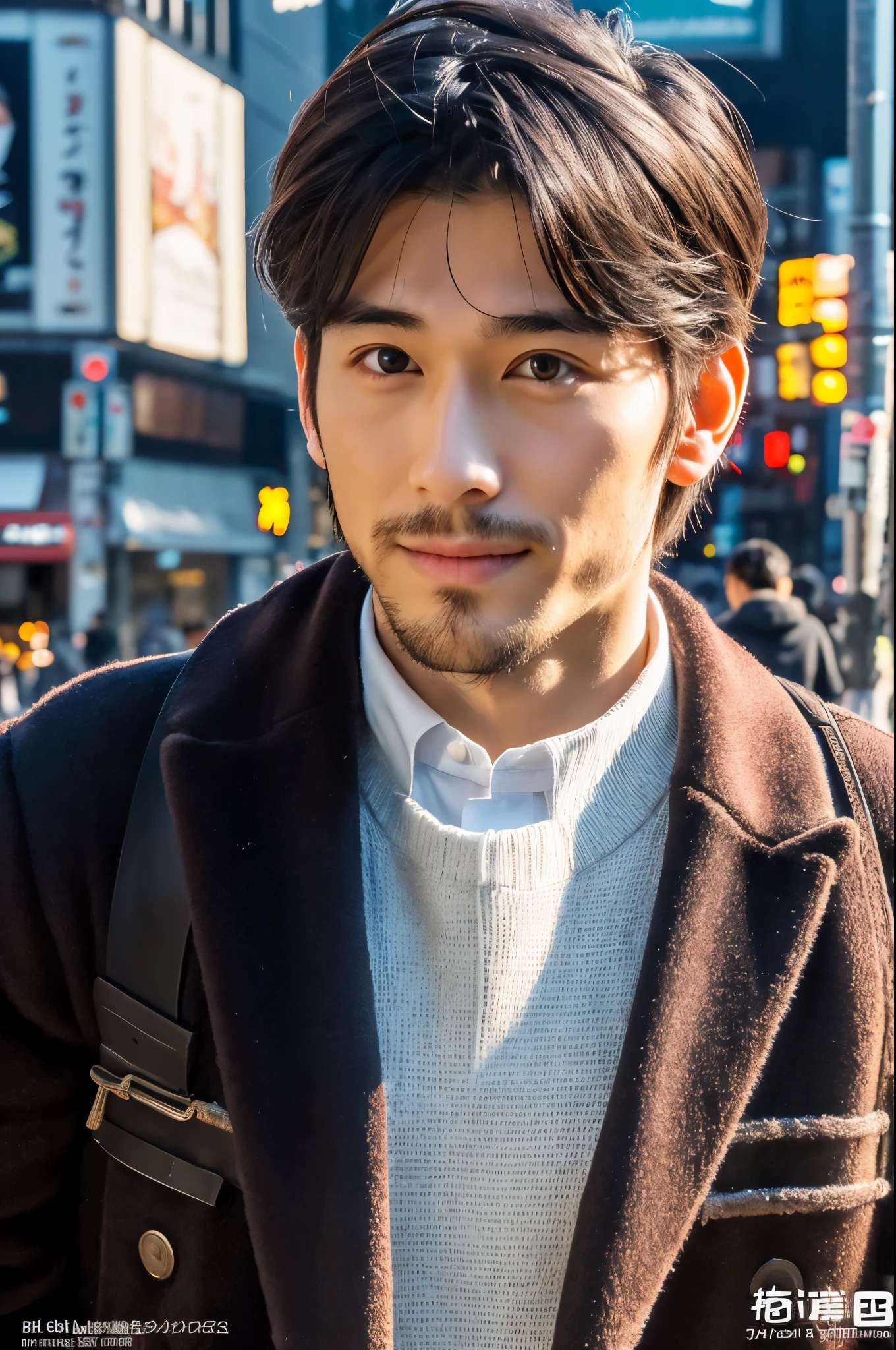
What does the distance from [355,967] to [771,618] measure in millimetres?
3462

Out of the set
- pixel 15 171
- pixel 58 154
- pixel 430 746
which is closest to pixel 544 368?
pixel 430 746

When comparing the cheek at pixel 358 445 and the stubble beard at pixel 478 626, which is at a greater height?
the cheek at pixel 358 445

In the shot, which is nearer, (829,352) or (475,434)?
(475,434)

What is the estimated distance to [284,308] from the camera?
4.09ft

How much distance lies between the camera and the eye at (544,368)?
3.47 ft

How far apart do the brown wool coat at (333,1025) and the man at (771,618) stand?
10.1 ft

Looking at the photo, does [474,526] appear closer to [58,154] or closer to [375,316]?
[375,316]

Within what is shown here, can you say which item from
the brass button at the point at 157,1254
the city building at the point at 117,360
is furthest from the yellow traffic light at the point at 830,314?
the city building at the point at 117,360

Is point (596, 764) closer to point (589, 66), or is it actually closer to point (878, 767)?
point (878, 767)

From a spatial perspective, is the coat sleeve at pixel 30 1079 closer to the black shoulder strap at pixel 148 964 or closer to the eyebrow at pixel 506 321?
the black shoulder strap at pixel 148 964

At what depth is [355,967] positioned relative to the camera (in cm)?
107

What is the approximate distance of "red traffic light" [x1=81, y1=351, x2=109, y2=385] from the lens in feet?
37.7

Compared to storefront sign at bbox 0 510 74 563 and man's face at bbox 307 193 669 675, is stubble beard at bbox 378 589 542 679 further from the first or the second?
storefront sign at bbox 0 510 74 563

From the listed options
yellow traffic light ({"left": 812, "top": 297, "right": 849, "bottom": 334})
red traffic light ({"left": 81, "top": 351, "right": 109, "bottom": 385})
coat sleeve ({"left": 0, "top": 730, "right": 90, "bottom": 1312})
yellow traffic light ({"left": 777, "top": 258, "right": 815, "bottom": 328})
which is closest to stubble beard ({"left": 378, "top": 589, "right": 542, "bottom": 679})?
coat sleeve ({"left": 0, "top": 730, "right": 90, "bottom": 1312})
